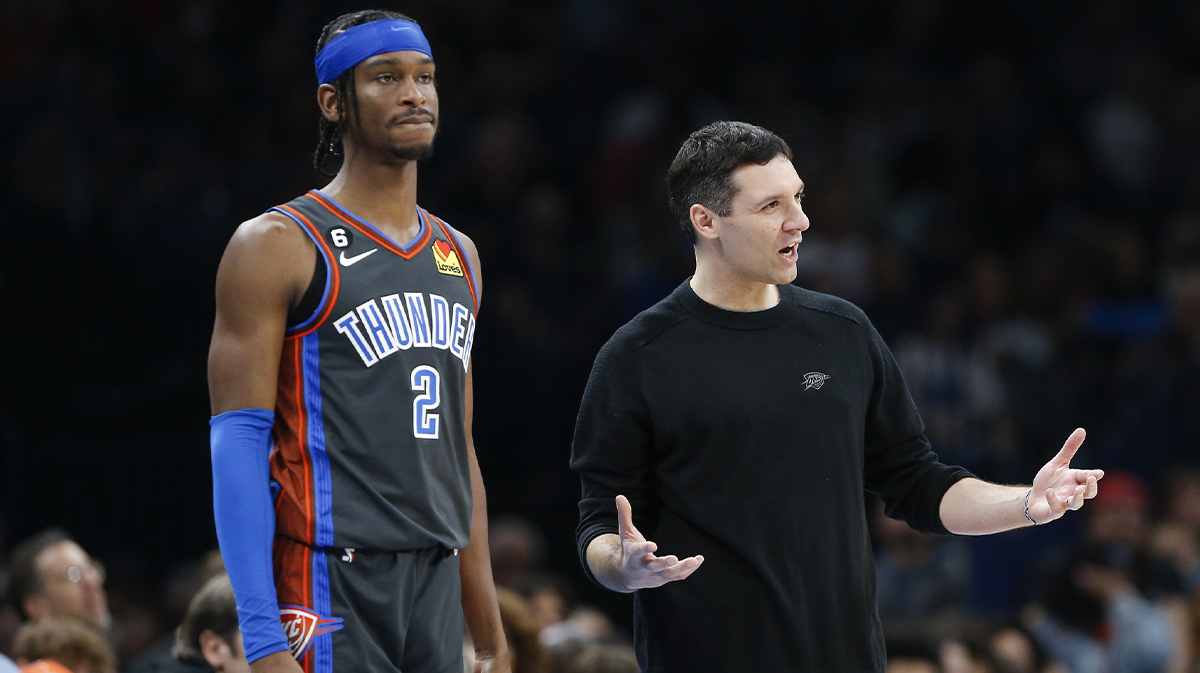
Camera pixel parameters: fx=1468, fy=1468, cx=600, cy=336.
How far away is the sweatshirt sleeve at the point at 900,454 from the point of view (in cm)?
350

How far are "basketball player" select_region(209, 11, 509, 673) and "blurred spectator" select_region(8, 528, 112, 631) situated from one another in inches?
126

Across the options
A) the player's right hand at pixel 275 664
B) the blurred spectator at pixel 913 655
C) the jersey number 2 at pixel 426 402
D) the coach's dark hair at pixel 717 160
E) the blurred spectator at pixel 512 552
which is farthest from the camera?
the blurred spectator at pixel 512 552

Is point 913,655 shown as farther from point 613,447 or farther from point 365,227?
point 365,227

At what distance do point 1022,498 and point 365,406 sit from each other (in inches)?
58.1

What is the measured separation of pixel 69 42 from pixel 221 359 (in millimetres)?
8612

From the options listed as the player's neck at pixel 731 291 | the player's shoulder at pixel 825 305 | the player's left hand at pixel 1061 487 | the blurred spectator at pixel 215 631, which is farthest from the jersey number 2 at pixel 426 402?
the blurred spectator at pixel 215 631

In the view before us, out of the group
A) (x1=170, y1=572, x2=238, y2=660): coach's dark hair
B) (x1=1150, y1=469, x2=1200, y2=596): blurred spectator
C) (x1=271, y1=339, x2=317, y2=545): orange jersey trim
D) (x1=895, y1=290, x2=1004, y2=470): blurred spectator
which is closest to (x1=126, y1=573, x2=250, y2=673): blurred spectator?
(x1=170, y1=572, x2=238, y2=660): coach's dark hair

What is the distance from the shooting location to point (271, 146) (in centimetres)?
1038

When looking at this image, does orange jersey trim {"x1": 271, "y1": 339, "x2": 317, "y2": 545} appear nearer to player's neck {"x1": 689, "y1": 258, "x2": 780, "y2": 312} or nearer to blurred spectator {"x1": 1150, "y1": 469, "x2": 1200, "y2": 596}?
player's neck {"x1": 689, "y1": 258, "x2": 780, "y2": 312}

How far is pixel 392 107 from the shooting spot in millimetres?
3271

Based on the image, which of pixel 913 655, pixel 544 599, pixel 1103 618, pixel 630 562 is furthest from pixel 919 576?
pixel 630 562

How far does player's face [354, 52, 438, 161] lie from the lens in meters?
3.27

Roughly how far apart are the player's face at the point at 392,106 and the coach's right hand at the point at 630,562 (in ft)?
3.05

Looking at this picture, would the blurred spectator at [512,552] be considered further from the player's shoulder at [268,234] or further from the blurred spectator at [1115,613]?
the player's shoulder at [268,234]
